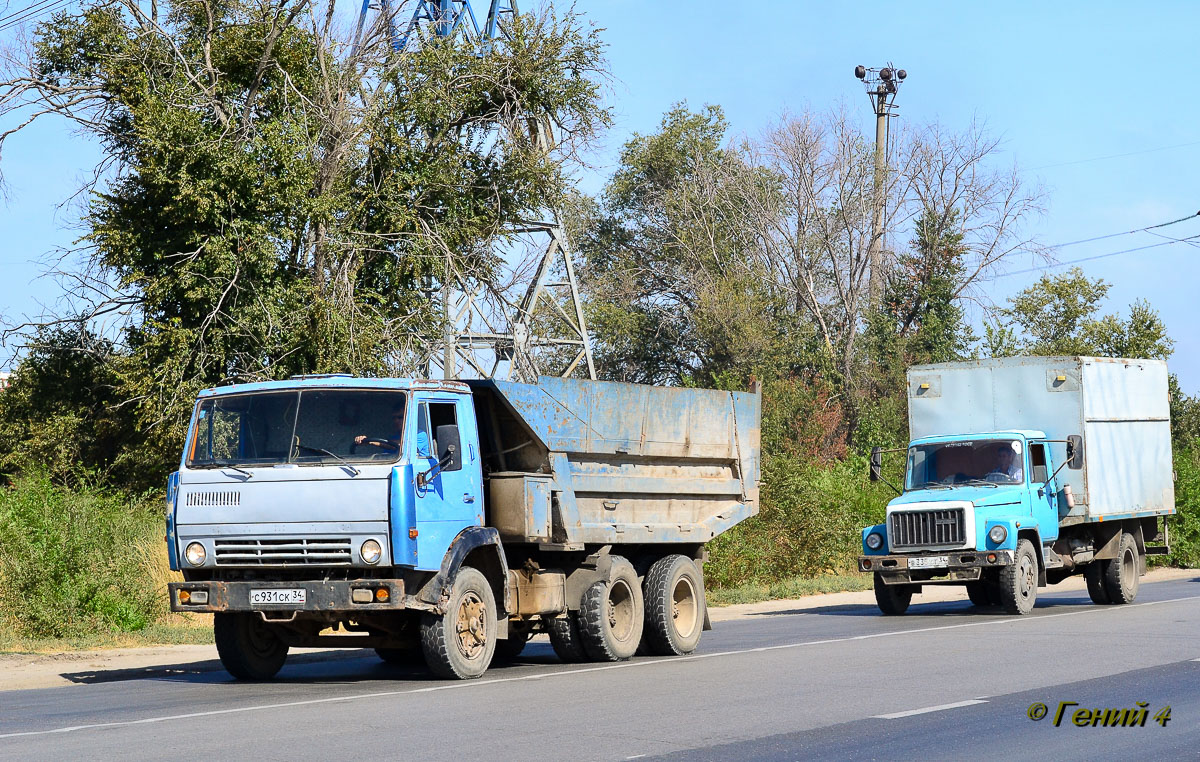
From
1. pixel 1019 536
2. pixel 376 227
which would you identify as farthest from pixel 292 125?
pixel 1019 536

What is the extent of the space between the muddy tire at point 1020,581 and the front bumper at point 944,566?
0.20 meters

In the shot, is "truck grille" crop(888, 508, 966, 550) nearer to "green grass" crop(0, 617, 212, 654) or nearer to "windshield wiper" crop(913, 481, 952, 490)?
"windshield wiper" crop(913, 481, 952, 490)

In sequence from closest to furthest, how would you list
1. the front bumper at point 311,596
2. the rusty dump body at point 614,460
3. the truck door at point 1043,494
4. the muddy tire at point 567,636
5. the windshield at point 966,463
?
the front bumper at point 311,596 < the rusty dump body at point 614,460 < the muddy tire at point 567,636 < the truck door at point 1043,494 < the windshield at point 966,463

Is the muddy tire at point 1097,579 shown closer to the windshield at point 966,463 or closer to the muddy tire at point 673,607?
the windshield at point 966,463

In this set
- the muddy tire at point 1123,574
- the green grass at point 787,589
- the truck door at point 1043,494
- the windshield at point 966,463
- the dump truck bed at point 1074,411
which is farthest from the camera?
the green grass at point 787,589

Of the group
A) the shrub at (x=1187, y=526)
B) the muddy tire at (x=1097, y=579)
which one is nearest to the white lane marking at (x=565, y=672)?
the muddy tire at (x=1097, y=579)

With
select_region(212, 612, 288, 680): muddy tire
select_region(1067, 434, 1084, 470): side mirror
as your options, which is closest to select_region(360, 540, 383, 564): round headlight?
select_region(212, 612, 288, 680): muddy tire

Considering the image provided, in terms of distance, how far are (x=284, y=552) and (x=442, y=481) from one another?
56.6 inches

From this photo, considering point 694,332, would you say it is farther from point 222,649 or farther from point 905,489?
point 222,649

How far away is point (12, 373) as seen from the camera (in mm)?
26438

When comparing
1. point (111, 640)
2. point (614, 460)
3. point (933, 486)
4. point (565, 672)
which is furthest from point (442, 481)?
point (933, 486)

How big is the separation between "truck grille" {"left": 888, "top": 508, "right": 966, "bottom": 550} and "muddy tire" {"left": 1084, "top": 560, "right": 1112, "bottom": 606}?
3.91m

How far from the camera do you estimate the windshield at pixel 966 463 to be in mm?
19422

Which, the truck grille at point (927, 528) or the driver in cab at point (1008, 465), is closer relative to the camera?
the truck grille at point (927, 528)
